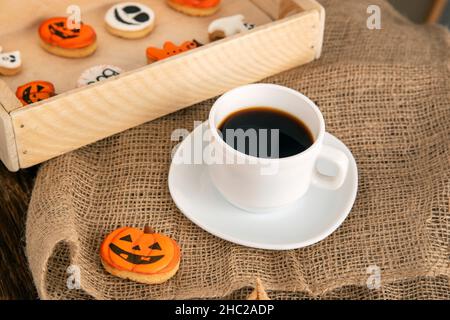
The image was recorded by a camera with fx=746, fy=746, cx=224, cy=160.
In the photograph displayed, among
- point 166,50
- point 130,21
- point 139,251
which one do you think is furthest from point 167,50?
point 139,251

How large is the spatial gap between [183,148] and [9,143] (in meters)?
0.23

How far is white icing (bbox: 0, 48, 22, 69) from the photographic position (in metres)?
1.08

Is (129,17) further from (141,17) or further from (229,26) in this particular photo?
(229,26)

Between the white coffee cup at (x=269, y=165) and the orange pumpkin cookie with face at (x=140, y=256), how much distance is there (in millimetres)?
110

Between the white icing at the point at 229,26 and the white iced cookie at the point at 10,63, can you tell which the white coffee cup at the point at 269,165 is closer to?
the white icing at the point at 229,26

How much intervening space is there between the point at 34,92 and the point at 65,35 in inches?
5.3

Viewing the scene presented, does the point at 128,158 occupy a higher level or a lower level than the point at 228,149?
lower

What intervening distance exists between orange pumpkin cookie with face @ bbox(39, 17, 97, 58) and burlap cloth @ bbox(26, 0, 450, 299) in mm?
173

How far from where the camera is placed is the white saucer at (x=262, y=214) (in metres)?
0.92

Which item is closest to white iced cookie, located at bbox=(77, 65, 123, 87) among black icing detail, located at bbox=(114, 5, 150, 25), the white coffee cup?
black icing detail, located at bbox=(114, 5, 150, 25)

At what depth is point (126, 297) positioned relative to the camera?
0.88 metres

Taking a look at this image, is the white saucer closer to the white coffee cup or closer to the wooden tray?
the white coffee cup
